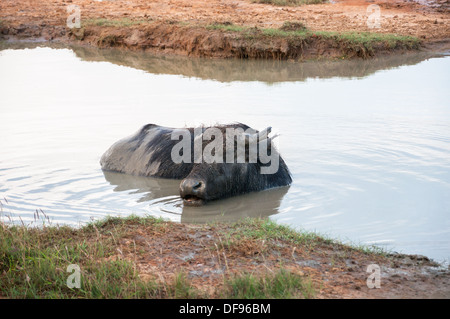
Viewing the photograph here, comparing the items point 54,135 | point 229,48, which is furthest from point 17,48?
point 54,135

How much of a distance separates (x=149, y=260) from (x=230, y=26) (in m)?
16.1

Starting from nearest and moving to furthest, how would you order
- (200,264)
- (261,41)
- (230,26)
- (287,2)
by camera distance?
(200,264), (261,41), (230,26), (287,2)

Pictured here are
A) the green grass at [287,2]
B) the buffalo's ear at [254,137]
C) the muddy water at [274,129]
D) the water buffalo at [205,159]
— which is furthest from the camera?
the green grass at [287,2]

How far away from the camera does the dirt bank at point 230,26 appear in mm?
18859

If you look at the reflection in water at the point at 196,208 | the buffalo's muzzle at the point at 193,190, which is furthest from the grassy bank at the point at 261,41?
the buffalo's muzzle at the point at 193,190

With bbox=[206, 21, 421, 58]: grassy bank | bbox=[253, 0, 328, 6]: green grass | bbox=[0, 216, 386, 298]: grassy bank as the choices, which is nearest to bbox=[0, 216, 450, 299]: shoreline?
bbox=[0, 216, 386, 298]: grassy bank

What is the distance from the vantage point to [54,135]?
35.7 feet

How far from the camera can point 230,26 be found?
20250 mm

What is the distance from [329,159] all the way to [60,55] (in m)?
14.5

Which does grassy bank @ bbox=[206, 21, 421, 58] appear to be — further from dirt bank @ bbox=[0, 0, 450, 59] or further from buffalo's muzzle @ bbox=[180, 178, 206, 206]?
buffalo's muzzle @ bbox=[180, 178, 206, 206]

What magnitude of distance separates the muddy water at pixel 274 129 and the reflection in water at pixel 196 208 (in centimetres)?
3

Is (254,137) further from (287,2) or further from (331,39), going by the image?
(287,2)

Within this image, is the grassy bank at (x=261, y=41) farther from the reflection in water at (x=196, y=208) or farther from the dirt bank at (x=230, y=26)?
the reflection in water at (x=196, y=208)

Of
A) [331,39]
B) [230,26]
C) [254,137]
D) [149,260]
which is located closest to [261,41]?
[230,26]
